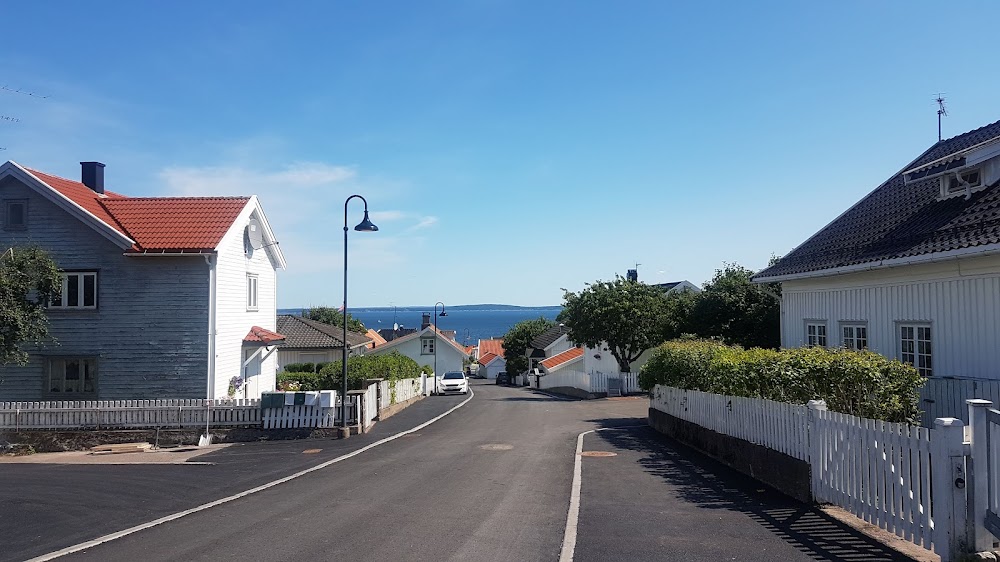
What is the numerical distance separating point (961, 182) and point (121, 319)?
76.9 feet

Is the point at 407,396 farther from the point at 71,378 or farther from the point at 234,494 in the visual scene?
the point at 234,494

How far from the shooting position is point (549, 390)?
52.3m

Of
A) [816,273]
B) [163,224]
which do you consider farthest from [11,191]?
[816,273]

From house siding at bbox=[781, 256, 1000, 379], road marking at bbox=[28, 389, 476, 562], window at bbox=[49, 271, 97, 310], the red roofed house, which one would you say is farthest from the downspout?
house siding at bbox=[781, 256, 1000, 379]

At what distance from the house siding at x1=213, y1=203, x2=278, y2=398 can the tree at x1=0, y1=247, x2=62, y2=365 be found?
4.67m

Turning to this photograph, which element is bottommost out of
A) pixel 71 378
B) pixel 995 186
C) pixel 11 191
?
pixel 71 378

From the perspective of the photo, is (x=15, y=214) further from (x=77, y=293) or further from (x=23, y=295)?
(x=23, y=295)

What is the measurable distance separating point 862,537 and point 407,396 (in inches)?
1006

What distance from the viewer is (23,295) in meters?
20.0

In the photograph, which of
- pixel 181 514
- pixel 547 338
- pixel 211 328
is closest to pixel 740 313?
pixel 211 328

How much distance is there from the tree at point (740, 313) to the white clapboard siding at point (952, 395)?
53.8 feet

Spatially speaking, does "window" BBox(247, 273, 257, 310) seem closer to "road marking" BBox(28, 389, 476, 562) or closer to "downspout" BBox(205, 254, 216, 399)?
"downspout" BBox(205, 254, 216, 399)

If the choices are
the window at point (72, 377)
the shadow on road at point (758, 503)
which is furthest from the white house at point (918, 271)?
the window at point (72, 377)

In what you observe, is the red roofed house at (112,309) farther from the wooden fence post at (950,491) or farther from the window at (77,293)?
the wooden fence post at (950,491)
